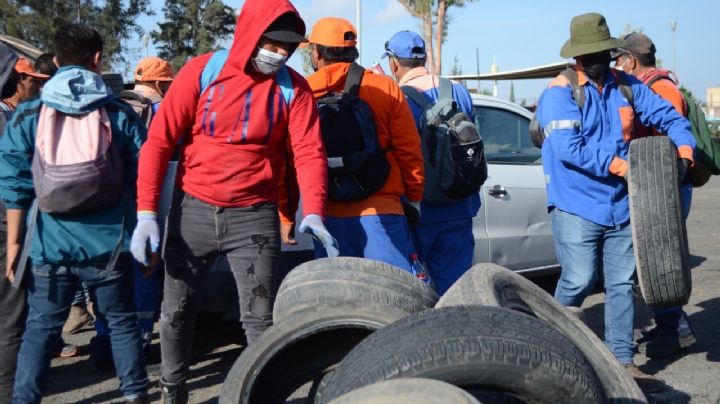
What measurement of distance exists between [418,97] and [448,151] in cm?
39

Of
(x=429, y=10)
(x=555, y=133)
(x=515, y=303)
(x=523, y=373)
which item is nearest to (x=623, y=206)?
(x=555, y=133)

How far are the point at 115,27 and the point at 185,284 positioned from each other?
108ft

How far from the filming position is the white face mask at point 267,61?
393cm

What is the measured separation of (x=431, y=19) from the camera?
117 ft

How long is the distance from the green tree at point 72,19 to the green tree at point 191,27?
280 inches

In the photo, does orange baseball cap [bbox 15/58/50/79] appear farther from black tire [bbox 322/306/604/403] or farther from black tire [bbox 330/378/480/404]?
black tire [bbox 330/378/480/404]

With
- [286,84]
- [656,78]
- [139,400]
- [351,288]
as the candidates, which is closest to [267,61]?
[286,84]

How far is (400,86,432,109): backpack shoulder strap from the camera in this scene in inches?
202

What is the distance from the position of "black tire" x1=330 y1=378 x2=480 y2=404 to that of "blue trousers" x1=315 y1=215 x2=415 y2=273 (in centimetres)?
201

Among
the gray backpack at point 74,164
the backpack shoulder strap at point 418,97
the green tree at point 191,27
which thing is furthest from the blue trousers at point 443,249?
the green tree at point 191,27

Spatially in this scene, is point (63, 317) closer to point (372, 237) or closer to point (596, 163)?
point (372, 237)

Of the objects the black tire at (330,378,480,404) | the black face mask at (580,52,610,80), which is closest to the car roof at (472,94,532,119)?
the black face mask at (580,52,610,80)

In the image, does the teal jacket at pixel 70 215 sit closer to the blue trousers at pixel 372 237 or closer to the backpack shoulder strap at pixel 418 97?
the blue trousers at pixel 372 237

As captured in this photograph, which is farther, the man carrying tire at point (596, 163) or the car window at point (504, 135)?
the car window at point (504, 135)
